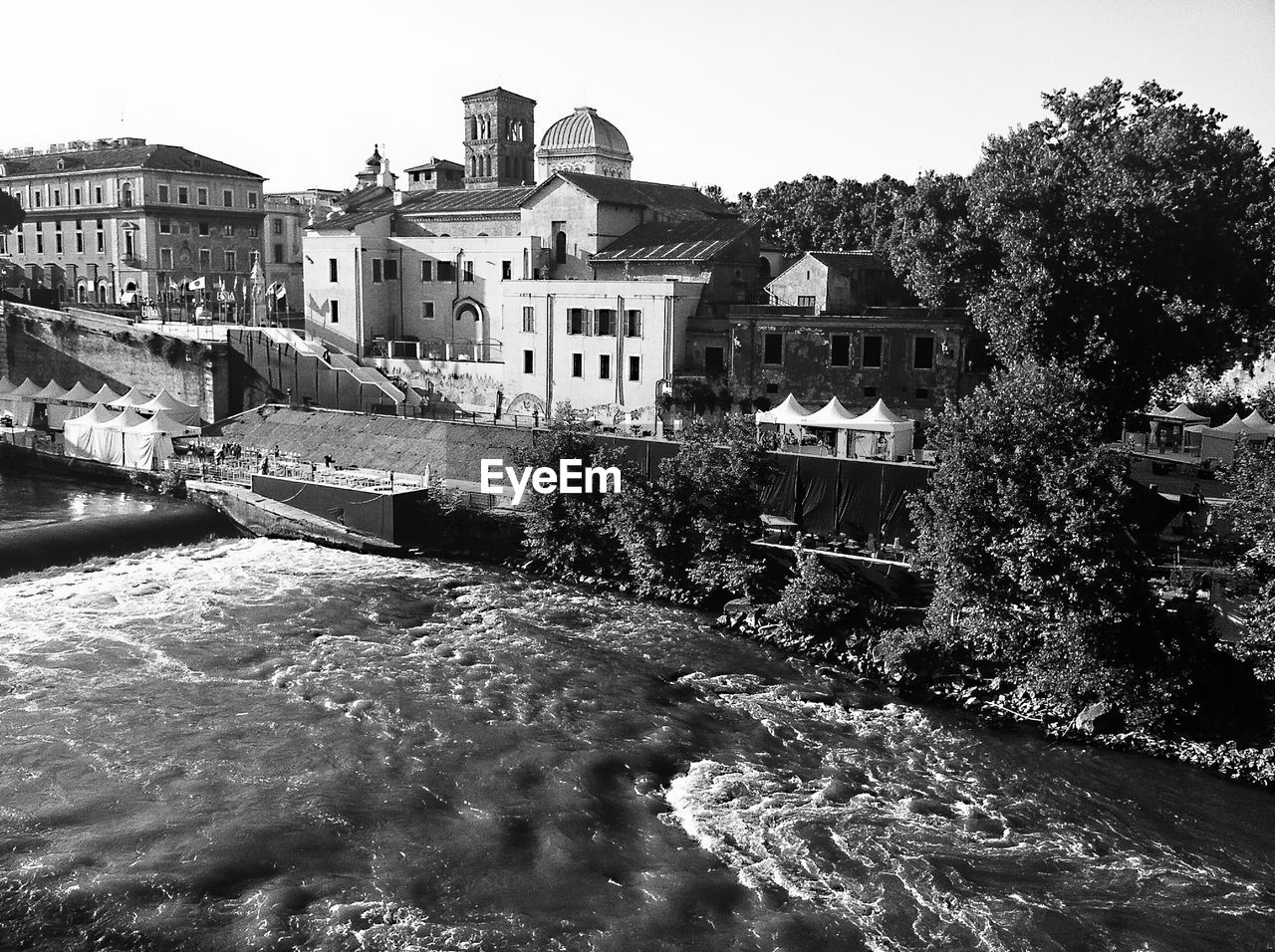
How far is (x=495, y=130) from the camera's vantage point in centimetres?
8762

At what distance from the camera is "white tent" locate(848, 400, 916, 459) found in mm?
39719

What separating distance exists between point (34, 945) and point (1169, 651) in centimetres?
2234

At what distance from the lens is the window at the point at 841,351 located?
46.8m

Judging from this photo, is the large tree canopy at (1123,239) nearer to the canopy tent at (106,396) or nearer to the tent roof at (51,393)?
the canopy tent at (106,396)

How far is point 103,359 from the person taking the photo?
62.9 meters

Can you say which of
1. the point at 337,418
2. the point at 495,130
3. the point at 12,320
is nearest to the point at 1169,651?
the point at 337,418

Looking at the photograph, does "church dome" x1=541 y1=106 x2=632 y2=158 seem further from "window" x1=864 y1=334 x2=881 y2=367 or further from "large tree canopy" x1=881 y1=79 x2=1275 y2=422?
"large tree canopy" x1=881 y1=79 x2=1275 y2=422

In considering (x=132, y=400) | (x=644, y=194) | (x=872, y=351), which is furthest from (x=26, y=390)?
(x=872, y=351)

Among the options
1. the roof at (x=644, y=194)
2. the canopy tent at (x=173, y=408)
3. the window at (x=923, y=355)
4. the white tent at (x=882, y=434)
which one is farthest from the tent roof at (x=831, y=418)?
the canopy tent at (x=173, y=408)

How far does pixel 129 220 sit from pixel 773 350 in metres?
52.9

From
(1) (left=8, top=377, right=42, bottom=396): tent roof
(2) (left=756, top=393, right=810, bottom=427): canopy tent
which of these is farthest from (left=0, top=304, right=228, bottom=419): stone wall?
(2) (left=756, top=393, right=810, bottom=427): canopy tent

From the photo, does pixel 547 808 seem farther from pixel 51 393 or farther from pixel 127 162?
pixel 127 162

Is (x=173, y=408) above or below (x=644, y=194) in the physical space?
below

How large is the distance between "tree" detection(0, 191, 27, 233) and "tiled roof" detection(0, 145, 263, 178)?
3.83 m
